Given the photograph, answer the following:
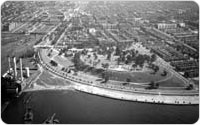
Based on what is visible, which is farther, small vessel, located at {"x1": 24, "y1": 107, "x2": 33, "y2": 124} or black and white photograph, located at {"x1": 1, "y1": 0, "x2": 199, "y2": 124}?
black and white photograph, located at {"x1": 1, "y1": 0, "x2": 199, "y2": 124}

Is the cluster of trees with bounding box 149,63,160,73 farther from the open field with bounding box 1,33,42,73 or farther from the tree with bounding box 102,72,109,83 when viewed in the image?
the open field with bounding box 1,33,42,73

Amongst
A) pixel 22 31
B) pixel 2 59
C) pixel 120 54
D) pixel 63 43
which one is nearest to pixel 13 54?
pixel 2 59

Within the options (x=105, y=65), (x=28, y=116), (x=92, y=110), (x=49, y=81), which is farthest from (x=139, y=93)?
(x=28, y=116)

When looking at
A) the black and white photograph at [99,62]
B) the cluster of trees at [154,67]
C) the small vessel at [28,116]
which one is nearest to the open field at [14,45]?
the black and white photograph at [99,62]

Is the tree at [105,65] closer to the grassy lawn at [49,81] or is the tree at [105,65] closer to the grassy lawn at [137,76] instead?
the grassy lawn at [137,76]

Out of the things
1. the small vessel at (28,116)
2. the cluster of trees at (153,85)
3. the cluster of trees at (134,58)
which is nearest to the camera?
the small vessel at (28,116)

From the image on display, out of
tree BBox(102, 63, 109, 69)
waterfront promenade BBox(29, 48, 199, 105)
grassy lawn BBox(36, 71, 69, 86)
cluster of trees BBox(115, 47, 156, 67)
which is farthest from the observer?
cluster of trees BBox(115, 47, 156, 67)

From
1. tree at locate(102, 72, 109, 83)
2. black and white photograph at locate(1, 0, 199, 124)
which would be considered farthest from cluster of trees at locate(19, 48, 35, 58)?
tree at locate(102, 72, 109, 83)
